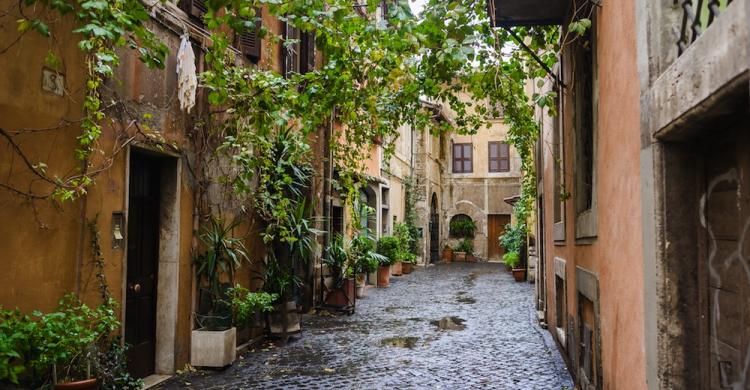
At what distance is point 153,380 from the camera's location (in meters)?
6.28

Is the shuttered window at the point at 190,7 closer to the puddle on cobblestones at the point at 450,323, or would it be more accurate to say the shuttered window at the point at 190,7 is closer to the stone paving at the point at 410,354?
the stone paving at the point at 410,354

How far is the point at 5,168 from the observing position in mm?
4234

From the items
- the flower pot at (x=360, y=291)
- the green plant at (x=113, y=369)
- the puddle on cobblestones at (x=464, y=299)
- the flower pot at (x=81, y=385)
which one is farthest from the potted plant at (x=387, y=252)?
the flower pot at (x=81, y=385)

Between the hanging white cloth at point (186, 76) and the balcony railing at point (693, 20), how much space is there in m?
5.10

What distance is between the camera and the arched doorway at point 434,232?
27438 millimetres

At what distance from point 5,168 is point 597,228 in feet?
14.3

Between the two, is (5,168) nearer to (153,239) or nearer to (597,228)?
(153,239)

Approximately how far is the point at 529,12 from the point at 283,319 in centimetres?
540

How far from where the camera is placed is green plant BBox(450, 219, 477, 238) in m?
28.6

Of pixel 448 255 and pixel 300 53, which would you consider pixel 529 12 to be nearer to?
pixel 300 53

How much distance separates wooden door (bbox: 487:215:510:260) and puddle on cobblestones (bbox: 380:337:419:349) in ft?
67.8

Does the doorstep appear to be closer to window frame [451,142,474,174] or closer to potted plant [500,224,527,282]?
potted plant [500,224,527,282]

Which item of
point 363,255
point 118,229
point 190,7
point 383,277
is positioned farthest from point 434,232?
point 118,229

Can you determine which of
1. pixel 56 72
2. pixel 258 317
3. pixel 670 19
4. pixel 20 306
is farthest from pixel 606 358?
pixel 258 317
